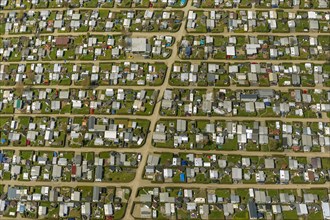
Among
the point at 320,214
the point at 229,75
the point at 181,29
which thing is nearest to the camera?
the point at 320,214

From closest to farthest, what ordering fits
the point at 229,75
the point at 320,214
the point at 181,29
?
the point at 320,214 → the point at 229,75 → the point at 181,29

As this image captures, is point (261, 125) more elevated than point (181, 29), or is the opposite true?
point (181, 29)

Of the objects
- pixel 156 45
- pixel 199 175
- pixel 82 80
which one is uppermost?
pixel 156 45

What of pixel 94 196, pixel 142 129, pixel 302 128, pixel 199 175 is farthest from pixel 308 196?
pixel 94 196

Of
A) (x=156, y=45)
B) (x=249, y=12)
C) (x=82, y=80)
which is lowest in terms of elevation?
(x=82, y=80)

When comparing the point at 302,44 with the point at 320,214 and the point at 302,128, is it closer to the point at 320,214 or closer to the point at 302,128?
the point at 302,128

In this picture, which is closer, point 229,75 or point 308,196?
point 308,196

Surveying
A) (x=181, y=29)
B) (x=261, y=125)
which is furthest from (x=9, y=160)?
(x=261, y=125)

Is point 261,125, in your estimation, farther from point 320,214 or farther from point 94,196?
point 94,196

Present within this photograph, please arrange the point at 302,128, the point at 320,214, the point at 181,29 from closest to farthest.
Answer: the point at 320,214, the point at 302,128, the point at 181,29
